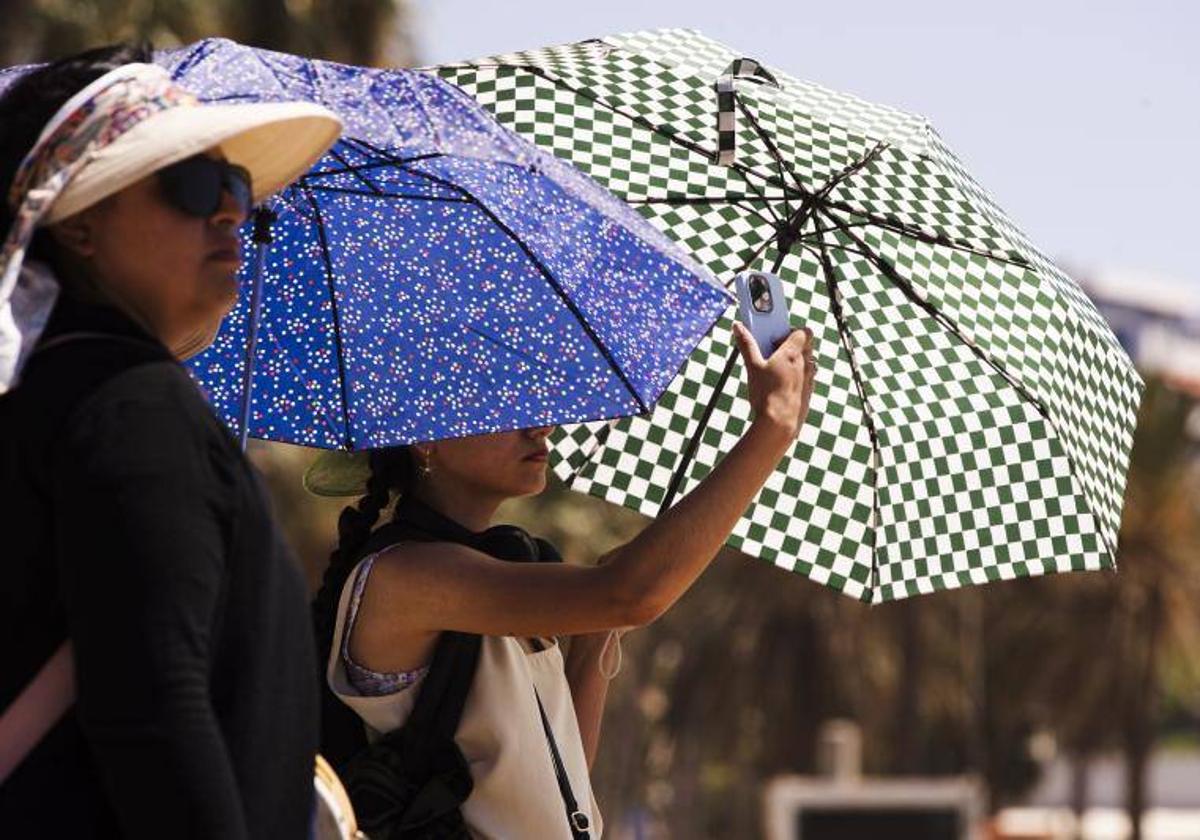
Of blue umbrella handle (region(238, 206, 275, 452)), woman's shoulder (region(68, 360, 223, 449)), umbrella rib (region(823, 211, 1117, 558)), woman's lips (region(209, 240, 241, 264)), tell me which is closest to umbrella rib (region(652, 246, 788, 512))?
umbrella rib (region(823, 211, 1117, 558))

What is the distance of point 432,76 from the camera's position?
3.39m

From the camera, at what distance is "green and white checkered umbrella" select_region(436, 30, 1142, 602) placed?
4199 millimetres

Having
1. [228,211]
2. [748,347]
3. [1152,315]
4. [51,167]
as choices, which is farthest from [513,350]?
[1152,315]

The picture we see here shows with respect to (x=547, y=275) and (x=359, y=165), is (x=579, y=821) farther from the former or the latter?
(x=359, y=165)

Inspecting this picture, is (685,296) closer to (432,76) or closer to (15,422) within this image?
(432,76)

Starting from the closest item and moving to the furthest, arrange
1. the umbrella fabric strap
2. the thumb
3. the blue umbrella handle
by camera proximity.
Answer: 1. the thumb
2. the blue umbrella handle
3. the umbrella fabric strap

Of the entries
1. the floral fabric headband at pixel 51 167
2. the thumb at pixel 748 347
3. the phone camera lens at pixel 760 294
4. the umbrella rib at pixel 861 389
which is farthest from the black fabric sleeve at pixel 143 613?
the umbrella rib at pixel 861 389

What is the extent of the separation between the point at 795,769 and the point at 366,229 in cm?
3780

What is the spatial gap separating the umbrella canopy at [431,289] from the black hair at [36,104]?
685 millimetres

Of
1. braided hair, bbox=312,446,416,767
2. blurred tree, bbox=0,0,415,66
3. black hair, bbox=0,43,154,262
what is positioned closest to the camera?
black hair, bbox=0,43,154,262

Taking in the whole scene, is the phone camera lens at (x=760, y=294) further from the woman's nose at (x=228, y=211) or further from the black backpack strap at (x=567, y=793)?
the woman's nose at (x=228, y=211)

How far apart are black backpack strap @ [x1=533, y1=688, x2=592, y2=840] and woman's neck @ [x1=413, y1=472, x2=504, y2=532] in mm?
311

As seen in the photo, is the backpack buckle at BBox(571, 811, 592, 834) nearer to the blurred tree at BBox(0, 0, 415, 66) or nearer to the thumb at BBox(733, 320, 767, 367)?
the thumb at BBox(733, 320, 767, 367)

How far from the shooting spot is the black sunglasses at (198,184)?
7.72 ft
